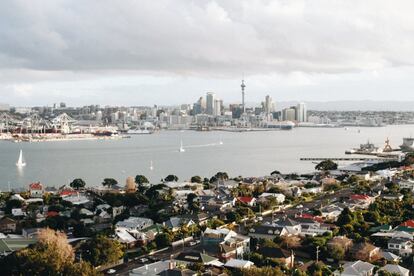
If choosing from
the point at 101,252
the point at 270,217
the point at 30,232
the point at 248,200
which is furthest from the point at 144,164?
the point at 101,252

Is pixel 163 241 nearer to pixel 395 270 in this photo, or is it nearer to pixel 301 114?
pixel 395 270

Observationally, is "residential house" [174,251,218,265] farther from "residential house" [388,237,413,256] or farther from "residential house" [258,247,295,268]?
"residential house" [388,237,413,256]

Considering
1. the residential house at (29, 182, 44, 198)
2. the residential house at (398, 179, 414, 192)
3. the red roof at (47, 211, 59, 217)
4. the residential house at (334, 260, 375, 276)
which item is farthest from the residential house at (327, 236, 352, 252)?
the residential house at (29, 182, 44, 198)

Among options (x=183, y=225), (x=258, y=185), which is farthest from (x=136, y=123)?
(x=183, y=225)

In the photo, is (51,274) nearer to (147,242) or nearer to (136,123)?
(147,242)

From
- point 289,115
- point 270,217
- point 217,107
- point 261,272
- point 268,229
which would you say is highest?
point 217,107

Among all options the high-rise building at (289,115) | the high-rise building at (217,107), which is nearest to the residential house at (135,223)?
the high-rise building at (289,115)
